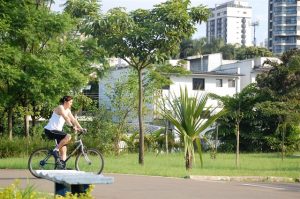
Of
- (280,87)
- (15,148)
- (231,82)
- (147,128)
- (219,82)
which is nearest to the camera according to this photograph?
(15,148)

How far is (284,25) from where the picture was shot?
157250 millimetres

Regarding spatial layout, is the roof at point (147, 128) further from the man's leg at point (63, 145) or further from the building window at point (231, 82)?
the man's leg at point (63, 145)

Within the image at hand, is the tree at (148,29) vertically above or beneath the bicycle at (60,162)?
above

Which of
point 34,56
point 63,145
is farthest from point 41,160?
point 34,56

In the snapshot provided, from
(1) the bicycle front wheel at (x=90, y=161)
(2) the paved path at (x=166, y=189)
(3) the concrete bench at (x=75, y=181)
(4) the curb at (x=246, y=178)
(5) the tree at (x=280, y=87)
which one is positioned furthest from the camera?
(5) the tree at (x=280, y=87)

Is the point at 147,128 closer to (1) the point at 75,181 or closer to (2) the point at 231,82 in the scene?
(2) the point at 231,82

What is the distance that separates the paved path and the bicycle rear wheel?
0.27 metres

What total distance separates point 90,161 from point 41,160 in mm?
1106

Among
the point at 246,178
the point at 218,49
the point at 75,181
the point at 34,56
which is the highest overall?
the point at 218,49

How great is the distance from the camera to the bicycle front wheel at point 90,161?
44.7 feet

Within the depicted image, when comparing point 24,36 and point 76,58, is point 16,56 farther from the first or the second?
point 76,58

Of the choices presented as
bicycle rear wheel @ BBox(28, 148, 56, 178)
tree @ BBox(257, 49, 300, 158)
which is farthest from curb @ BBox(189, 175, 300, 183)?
tree @ BBox(257, 49, 300, 158)

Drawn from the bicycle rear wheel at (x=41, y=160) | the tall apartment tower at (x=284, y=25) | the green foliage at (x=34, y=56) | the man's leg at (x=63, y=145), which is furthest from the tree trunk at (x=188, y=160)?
the tall apartment tower at (x=284, y=25)

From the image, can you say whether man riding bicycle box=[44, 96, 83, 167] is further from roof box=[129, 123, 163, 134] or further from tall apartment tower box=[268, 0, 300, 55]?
tall apartment tower box=[268, 0, 300, 55]
